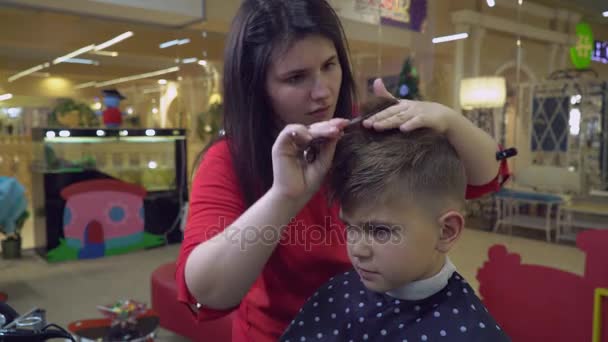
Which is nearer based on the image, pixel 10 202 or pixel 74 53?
pixel 10 202

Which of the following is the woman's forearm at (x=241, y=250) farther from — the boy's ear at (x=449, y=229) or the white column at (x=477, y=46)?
the white column at (x=477, y=46)

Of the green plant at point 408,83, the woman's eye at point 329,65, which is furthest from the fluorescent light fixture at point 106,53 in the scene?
the woman's eye at point 329,65

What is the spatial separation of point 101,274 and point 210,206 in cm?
409

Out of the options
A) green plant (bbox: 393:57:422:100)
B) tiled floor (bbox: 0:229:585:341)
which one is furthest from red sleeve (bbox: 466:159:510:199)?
green plant (bbox: 393:57:422:100)

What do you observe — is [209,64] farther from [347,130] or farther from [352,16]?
[347,130]

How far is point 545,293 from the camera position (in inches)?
83.2

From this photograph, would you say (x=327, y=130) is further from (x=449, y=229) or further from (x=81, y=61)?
(x=81, y=61)

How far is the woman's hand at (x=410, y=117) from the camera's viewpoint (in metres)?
0.75

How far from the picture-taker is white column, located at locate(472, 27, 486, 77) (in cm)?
295

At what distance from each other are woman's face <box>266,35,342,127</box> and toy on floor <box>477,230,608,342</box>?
1566mm

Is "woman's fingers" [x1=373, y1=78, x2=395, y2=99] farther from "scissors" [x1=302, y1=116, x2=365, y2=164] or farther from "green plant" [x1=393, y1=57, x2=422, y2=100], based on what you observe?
"green plant" [x1=393, y1=57, x2=422, y2=100]

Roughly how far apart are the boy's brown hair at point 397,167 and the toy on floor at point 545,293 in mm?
1425

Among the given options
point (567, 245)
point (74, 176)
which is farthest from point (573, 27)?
point (74, 176)

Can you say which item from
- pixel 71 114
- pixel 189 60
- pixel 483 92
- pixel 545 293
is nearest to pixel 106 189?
pixel 71 114
